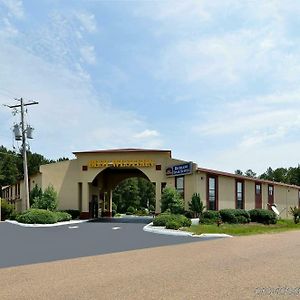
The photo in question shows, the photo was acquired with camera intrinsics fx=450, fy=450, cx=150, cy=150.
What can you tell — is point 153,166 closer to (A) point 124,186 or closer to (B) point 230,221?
(B) point 230,221

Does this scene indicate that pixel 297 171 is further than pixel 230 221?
Yes

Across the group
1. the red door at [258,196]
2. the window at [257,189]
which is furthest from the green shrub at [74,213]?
the window at [257,189]

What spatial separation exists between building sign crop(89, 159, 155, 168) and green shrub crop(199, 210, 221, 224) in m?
6.94

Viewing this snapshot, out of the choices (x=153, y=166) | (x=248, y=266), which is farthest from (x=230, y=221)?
(x=248, y=266)

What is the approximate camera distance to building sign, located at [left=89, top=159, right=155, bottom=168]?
1576 inches

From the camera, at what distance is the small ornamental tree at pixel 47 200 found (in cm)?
3822

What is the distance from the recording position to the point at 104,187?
4975cm

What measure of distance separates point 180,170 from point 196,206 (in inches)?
134

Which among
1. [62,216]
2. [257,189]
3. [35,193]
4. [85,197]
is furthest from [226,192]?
[35,193]

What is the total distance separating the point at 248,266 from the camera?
38.3 feet

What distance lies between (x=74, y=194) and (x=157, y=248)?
1016 inches

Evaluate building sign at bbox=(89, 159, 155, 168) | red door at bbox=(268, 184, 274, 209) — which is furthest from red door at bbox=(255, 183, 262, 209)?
building sign at bbox=(89, 159, 155, 168)

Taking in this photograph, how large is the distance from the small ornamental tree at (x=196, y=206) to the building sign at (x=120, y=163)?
517 cm

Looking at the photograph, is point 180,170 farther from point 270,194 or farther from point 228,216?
point 270,194
